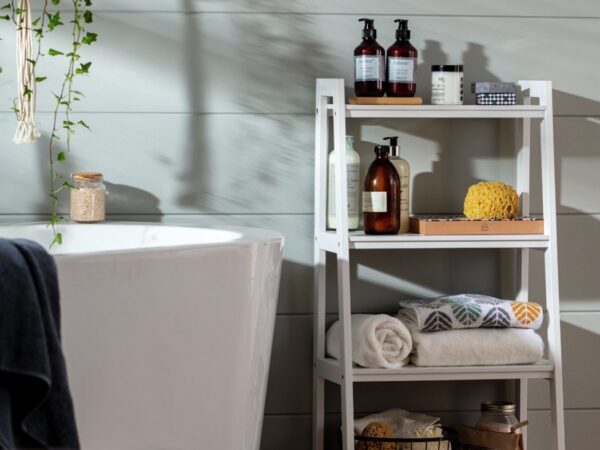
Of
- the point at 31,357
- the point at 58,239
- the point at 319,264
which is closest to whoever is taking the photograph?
the point at 31,357

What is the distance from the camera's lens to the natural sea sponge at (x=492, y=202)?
2.17 meters

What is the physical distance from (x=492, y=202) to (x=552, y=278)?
0.22 m

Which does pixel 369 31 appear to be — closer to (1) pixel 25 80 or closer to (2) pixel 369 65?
(2) pixel 369 65

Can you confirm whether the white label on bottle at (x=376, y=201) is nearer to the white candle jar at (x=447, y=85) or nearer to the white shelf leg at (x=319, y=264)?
the white shelf leg at (x=319, y=264)

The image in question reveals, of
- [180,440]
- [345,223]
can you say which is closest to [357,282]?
[345,223]

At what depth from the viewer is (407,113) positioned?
2156mm

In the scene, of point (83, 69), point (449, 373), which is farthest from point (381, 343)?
point (83, 69)

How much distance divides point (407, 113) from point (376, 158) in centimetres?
13

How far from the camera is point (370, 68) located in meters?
2.19

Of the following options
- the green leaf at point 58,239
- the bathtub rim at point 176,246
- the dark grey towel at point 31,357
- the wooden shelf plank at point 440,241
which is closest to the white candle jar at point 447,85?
the wooden shelf plank at point 440,241

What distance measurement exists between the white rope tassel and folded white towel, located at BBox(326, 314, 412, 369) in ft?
2.73

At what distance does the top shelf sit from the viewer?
2.14m

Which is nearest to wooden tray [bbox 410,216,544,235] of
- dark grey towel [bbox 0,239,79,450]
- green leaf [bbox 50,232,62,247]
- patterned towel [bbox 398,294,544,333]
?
patterned towel [bbox 398,294,544,333]

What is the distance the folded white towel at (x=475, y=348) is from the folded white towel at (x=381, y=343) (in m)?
0.04
